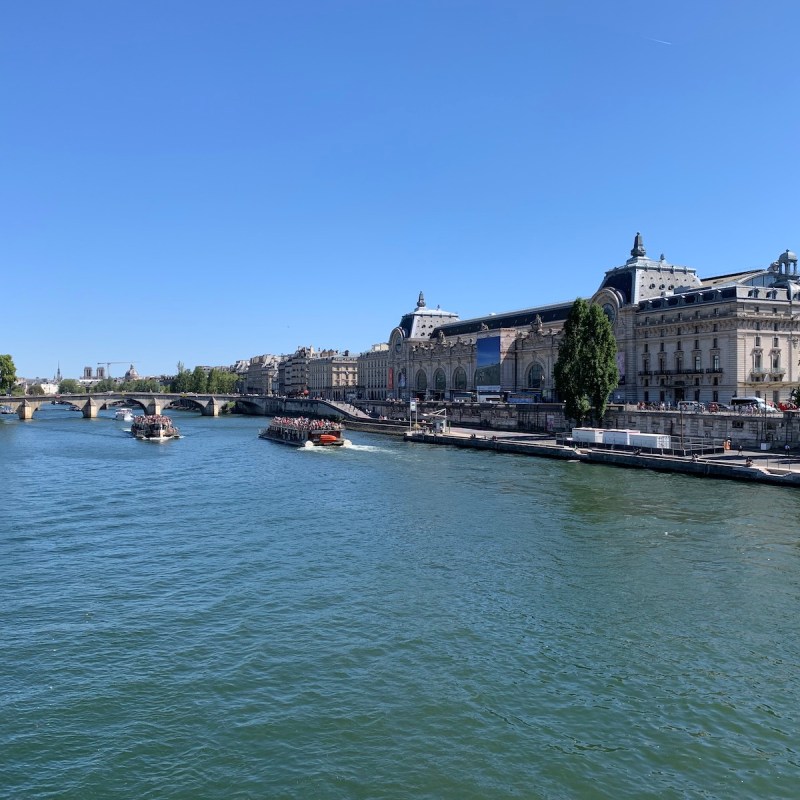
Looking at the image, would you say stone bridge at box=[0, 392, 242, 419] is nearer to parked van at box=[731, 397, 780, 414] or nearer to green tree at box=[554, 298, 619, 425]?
green tree at box=[554, 298, 619, 425]

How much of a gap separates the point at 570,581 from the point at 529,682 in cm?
808

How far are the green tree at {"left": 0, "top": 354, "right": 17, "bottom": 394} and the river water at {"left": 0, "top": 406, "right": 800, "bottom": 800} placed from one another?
403 feet

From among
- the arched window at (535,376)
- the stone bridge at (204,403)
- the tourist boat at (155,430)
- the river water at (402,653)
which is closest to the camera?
the river water at (402,653)

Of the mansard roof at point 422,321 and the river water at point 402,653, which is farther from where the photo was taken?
the mansard roof at point 422,321

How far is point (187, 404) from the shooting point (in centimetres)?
19700

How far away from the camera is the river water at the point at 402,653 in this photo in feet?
44.8

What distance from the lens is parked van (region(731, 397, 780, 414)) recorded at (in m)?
59.8

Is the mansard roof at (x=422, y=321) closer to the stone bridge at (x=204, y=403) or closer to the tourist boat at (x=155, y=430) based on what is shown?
the stone bridge at (x=204, y=403)

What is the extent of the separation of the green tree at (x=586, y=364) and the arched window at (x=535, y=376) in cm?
4228

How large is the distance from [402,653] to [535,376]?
97796 millimetres

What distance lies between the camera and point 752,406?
6406 centimetres

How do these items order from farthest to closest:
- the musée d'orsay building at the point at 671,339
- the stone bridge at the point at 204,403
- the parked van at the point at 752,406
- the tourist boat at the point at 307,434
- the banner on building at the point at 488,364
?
the stone bridge at the point at 204,403 → the banner on building at the point at 488,364 → the tourist boat at the point at 307,434 → the musée d'orsay building at the point at 671,339 → the parked van at the point at 752,406

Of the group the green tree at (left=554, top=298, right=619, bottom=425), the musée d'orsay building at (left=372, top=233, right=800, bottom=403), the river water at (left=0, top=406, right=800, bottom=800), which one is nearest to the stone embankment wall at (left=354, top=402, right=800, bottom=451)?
the green tree at (left=554, top=298, right=619, bottom=425)

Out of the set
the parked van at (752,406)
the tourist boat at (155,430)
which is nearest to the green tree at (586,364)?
the parked van at (752,406)
